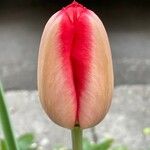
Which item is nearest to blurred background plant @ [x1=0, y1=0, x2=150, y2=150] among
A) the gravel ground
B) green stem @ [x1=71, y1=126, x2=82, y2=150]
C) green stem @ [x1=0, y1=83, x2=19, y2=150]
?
the gravel ground

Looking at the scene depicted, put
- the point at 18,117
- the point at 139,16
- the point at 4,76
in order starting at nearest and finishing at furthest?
1. the point at 18,117
2. the point at 4,76
3. the point at 139,16

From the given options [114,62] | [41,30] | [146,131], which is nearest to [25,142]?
Result: [146,131]

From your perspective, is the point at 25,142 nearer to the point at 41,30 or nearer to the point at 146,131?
the point at 146,131

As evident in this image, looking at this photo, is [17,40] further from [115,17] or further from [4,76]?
[115,17]

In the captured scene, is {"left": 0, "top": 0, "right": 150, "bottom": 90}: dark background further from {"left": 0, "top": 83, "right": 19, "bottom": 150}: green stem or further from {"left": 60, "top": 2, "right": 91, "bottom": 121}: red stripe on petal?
{"left": 60, "top": 2, "right": 91, "bottom": 121}: red stripe on petal

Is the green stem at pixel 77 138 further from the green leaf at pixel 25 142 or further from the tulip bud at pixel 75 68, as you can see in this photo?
the green leaf at pixel 25 142

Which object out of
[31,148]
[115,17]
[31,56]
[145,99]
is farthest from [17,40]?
[31,148]

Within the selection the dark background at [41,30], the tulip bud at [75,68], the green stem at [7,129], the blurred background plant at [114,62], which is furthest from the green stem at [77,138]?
the dark background at [41,30]

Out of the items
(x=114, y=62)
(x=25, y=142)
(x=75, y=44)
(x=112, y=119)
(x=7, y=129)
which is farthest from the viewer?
(x=114, y=62)
